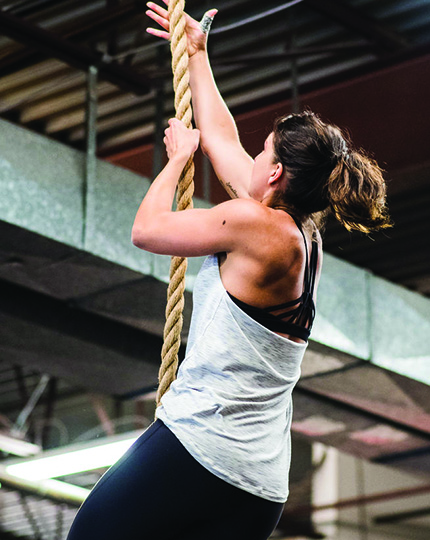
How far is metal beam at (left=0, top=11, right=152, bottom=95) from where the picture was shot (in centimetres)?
450

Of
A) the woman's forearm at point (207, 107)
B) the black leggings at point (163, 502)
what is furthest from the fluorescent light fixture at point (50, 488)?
the black leggings at point (163, 502)

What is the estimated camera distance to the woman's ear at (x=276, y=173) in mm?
1717

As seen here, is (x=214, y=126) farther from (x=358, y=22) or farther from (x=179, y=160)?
(x=358, y=22)

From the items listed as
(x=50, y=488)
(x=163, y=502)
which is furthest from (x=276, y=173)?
(x=50, y=488)

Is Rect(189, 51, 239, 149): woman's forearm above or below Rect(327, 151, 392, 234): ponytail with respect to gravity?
above

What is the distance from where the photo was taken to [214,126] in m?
2.11

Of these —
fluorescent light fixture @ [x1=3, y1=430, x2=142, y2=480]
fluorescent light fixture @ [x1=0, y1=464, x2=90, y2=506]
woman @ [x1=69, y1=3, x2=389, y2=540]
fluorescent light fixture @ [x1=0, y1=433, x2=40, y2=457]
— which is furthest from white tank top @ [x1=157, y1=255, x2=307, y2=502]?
fluorescent light fixture @ [x1=0, y1=464, x2=90, y2=506]

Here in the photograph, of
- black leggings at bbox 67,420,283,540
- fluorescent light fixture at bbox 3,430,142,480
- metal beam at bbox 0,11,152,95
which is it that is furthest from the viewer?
fluorescent light fixture at bbox 3,430,142,480

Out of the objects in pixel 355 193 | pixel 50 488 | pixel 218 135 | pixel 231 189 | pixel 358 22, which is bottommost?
pixel 50 488

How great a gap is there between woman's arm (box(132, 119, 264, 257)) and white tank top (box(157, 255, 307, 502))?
65mm

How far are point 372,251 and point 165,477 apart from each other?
565cm

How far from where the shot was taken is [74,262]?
13.9 ft

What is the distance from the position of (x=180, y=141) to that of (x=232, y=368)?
534 millimetres

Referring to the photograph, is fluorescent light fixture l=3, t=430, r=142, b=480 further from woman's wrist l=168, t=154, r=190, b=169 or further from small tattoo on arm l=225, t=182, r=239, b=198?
woman's wrist l=168, t=154, r=190, b=169
